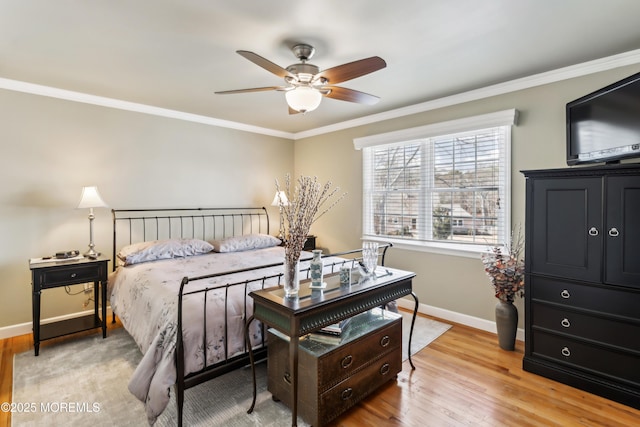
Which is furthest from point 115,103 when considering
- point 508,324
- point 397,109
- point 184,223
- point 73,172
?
point 508,324

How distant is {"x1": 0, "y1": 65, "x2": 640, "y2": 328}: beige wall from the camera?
308 centimetres

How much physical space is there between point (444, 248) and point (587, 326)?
58.6 inches

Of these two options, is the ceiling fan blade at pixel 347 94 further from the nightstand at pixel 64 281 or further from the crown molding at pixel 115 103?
the nightstand at pixel 64 281

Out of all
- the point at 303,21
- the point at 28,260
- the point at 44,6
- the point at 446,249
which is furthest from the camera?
the point at 446,249

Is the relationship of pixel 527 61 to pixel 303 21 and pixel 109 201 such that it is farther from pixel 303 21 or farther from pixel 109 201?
pixel 109 201

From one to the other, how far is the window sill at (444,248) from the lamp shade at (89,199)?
3.36 meters

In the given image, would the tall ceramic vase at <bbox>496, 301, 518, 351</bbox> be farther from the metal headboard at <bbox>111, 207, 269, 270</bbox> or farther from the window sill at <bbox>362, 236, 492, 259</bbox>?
the metal headboard at <bbox>111, 207, 269, 270</bbox>

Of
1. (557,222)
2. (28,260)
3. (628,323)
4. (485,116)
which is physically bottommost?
(628,323)

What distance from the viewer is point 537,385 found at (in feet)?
7.82

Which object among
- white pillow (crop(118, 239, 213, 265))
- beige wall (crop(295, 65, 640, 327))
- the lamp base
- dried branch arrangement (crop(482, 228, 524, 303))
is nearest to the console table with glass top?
dried branch arrangement (crop(482, 228, 524, 303))

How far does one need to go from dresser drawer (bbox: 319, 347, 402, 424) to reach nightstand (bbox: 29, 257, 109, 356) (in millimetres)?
2459

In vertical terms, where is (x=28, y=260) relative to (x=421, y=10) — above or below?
below

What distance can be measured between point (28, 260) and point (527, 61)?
5.08 metres

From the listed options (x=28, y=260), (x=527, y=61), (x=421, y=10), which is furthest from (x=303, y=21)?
(x=28, y=260)
